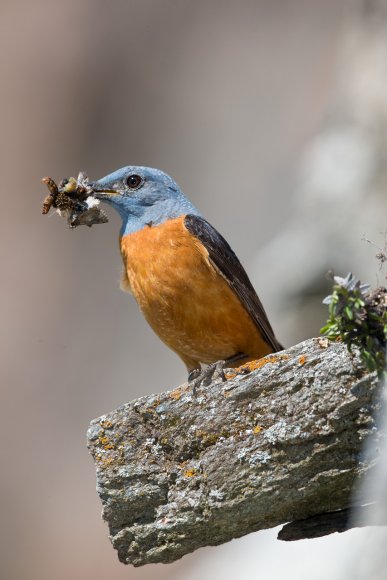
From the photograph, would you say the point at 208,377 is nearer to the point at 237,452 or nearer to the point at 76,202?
the point at 237,452

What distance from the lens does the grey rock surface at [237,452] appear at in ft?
18.5

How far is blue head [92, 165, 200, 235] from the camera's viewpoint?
846cm

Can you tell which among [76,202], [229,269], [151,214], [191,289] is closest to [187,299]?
[191,289]

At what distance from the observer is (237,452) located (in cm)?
594

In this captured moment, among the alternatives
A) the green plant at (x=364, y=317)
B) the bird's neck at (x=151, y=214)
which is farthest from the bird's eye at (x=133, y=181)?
the green plant at (x=364, y=317)

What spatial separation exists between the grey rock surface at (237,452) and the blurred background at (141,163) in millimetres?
6078

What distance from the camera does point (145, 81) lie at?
18828mm

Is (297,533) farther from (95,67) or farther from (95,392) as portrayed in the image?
(95,67)

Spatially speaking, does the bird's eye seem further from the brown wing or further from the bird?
the brown wing

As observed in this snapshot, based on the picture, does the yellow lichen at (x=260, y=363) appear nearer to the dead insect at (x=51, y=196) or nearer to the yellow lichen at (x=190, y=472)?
the yellow lichen at (x=190, y=472)

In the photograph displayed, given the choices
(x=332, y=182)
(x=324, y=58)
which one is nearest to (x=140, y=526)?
(x=332, y=182)

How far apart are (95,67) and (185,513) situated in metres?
14.4

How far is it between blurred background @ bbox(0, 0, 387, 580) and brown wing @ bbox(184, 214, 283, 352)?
13.4 feet

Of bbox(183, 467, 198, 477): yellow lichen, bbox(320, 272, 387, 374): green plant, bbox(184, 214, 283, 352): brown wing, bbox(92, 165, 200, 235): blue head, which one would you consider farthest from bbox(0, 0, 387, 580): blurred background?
bbox(320, 272, 387, 374): green plant
